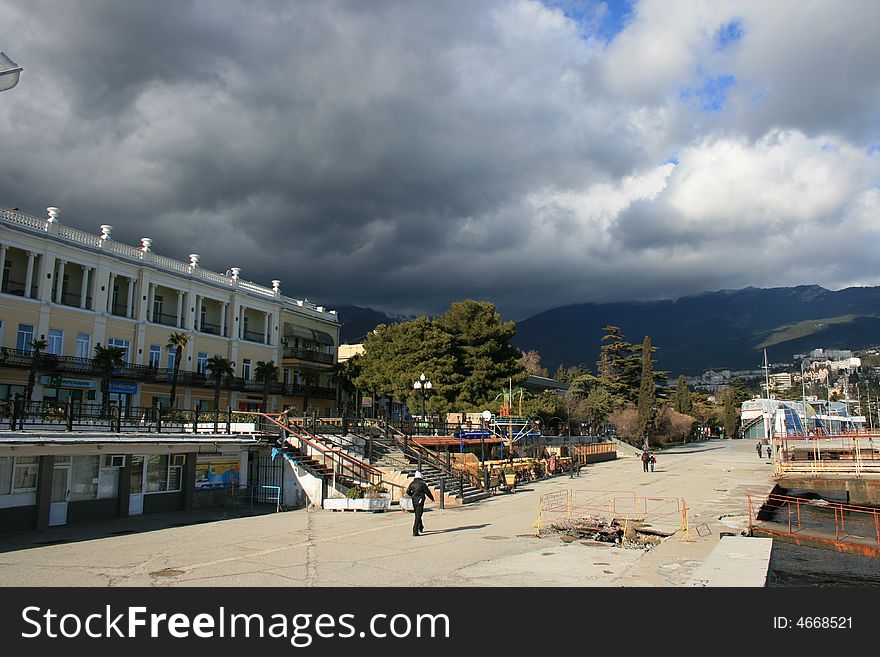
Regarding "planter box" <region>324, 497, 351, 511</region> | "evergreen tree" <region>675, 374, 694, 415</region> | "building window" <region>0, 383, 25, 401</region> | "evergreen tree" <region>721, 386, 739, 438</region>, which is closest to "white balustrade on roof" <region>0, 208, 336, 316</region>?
"building window" <region>0, 383, 25, 401</region>

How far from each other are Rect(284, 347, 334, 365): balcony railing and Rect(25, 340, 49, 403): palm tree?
2404cm

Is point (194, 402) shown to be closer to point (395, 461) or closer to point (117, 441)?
point (395, 461)

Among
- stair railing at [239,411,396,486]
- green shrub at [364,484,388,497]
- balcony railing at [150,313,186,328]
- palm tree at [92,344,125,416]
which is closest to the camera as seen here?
green shrub at [364,484,388,497]

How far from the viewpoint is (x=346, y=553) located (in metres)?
14.5

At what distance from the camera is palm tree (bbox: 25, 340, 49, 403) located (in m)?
34.8

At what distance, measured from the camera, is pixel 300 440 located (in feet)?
85.7

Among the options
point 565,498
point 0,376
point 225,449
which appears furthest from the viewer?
point 0,376

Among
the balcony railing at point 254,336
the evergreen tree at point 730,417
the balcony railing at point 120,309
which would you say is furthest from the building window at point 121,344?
the evergreen tree at point 730,417

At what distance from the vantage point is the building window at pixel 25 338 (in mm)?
39156

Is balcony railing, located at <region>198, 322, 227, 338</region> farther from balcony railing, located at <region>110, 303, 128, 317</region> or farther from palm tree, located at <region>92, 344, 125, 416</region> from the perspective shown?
palm tree, located at <region>92, 344, 125, 416</region>

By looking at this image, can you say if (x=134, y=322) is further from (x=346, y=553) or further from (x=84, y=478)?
(x=346, y=553)

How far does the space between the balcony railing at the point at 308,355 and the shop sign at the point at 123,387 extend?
59.1 ft
